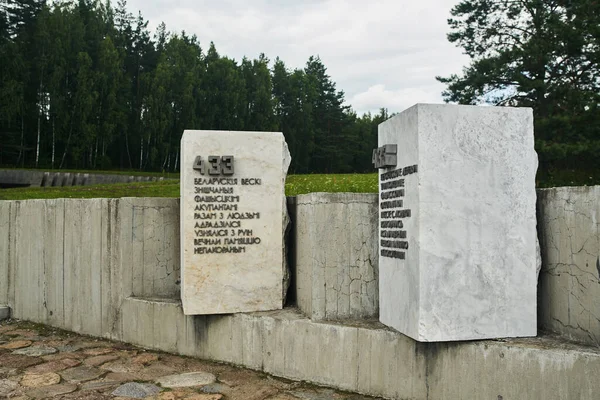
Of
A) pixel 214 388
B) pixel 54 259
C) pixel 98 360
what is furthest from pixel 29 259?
pixel 214 388

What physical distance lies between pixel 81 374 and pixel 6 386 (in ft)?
2.20

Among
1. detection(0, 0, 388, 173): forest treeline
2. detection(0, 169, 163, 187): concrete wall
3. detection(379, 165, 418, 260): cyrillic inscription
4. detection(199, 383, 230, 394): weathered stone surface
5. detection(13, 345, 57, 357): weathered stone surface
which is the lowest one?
detection(199, 383, 230, 394): weathered stone surface

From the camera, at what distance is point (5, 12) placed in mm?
36156

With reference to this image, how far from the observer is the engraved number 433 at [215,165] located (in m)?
6.40

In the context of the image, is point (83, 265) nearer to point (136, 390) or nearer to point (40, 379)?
point (40, 379)

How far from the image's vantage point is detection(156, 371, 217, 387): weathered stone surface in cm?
562

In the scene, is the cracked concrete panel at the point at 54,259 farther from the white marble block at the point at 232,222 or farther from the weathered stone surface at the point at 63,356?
the white marble block at the point at 232,222

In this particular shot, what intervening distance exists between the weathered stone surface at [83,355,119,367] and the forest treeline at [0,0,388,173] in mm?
28439

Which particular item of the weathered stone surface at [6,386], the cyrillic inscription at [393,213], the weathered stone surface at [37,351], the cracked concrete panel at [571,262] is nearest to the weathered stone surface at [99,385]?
the weathered stone surface at [6,386]

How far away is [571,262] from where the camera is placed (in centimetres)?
473

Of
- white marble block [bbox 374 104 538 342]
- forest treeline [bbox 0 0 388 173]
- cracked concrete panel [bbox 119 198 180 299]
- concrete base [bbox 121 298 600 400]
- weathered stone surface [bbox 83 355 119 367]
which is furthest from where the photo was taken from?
forest treeline [bbox 0 0 388 173]

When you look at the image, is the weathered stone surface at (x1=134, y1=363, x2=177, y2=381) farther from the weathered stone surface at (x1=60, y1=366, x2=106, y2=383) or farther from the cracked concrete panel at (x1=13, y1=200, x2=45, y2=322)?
the cracked concrete panel at (x1=13, y1=200, x2=45, y2=322)

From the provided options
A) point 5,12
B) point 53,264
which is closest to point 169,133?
point 5,12

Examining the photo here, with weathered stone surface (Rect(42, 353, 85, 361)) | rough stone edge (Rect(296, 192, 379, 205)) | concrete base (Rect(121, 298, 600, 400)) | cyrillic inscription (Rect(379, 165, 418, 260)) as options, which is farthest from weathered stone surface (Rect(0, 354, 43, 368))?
cyrillic inscription (Rect(379, 165, 418, 260))
